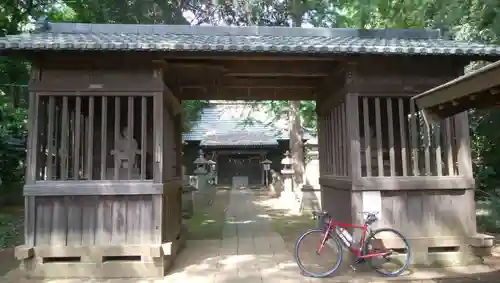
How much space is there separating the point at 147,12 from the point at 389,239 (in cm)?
1093

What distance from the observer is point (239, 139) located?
28.8 m

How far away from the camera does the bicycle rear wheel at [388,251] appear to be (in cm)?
583

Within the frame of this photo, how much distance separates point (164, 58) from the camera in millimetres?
6074

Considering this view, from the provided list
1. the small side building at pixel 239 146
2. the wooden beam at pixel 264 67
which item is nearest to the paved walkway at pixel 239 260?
the wooden beam at pixel 264 67

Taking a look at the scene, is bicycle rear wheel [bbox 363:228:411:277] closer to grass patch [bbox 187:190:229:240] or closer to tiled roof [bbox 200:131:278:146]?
grass patch [bbox 187:190:229:240]

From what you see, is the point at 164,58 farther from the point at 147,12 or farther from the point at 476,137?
the point at 476,137

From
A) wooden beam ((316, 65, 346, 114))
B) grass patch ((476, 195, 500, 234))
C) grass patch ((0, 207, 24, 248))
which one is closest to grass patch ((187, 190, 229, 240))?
wooden beam ((316, 65, 346, 114))

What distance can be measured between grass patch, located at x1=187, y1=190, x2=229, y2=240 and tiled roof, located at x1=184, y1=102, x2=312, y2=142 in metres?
13.9

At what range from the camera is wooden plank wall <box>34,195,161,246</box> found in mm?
5820

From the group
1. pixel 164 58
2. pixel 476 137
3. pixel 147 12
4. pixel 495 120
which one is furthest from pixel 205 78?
pixel 476 137

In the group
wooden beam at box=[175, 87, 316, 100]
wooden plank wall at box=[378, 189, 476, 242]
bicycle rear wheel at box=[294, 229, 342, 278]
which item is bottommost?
bicycle rear wheel at box=[294, 229, 342, 278]

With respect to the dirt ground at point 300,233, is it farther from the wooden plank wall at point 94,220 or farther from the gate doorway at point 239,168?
the gate doorway at point 239,168

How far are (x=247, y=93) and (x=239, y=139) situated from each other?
2018 centimetres

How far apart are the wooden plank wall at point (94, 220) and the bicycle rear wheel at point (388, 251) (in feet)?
11.6
